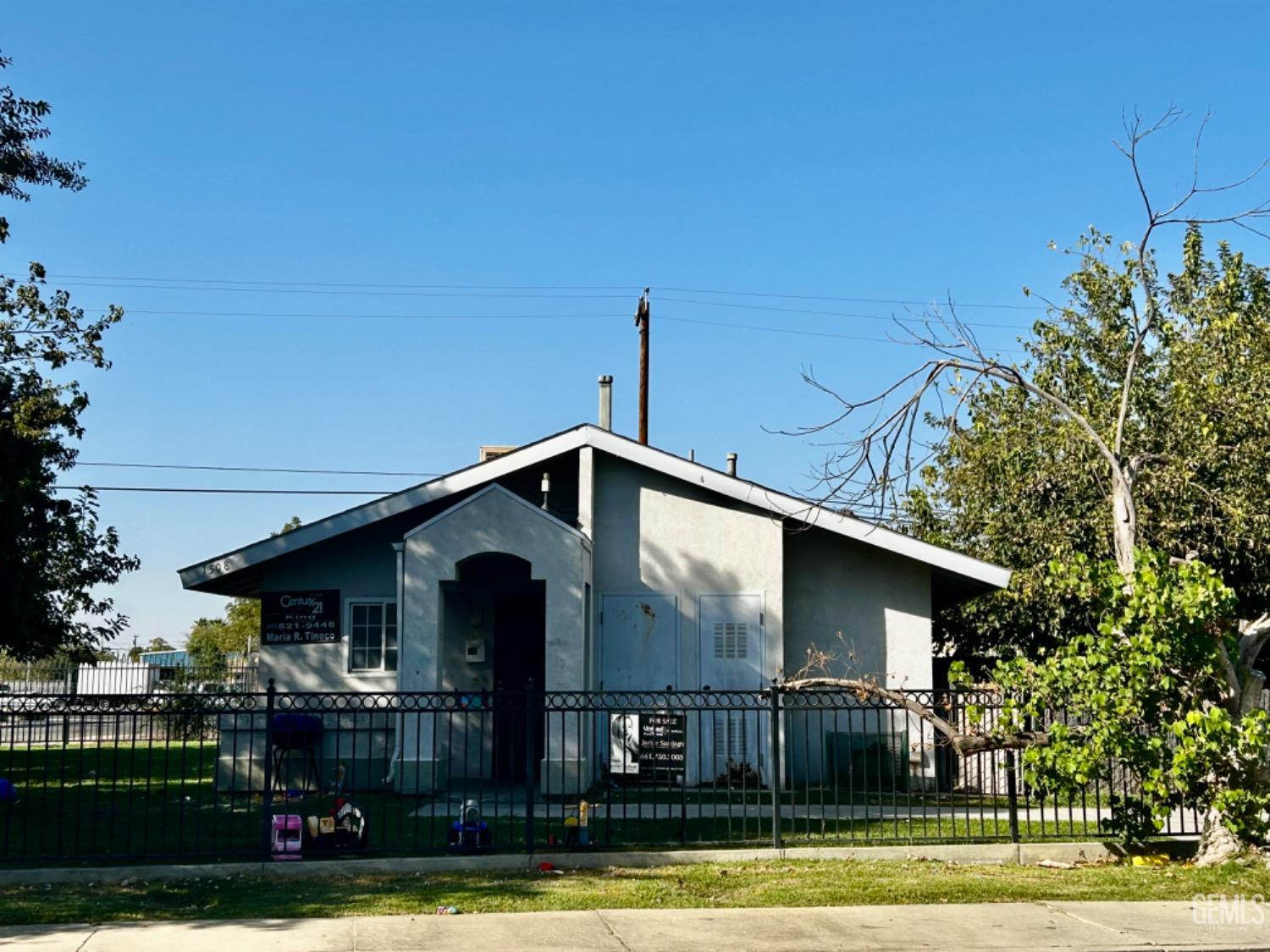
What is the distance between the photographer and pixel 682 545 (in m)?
19.5

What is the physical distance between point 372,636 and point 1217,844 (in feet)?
38.0

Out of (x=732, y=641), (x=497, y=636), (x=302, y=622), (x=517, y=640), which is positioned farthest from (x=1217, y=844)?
(x=302, y=622)

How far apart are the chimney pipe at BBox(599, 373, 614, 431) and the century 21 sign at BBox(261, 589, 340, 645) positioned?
225 inches

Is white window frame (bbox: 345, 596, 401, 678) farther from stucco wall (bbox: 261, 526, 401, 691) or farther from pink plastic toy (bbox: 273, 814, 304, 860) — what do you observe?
pink plastic toy (bbox: 273, 814, 304, 860)

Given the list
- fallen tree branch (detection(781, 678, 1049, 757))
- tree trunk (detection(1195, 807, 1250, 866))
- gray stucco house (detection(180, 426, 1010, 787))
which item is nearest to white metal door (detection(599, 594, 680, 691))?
gray stucco house (detection(180, 426, 1010, 787))

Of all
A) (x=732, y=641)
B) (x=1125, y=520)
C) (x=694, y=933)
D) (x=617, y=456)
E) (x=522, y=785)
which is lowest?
(x=694, y=933)

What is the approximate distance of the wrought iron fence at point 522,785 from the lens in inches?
491

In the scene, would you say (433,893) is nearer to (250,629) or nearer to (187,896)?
(187,896)

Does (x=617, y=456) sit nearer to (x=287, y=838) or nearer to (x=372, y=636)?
(x=372, y=636)

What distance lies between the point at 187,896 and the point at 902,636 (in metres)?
11.3

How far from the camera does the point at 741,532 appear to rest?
19422 mm

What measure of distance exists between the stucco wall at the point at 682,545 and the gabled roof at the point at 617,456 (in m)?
0.33

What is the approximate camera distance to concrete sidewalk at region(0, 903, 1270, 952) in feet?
30.7

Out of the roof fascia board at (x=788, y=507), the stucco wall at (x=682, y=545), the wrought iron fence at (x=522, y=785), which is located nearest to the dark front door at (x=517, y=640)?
the wrought iron fence at (x=522, y=785)
